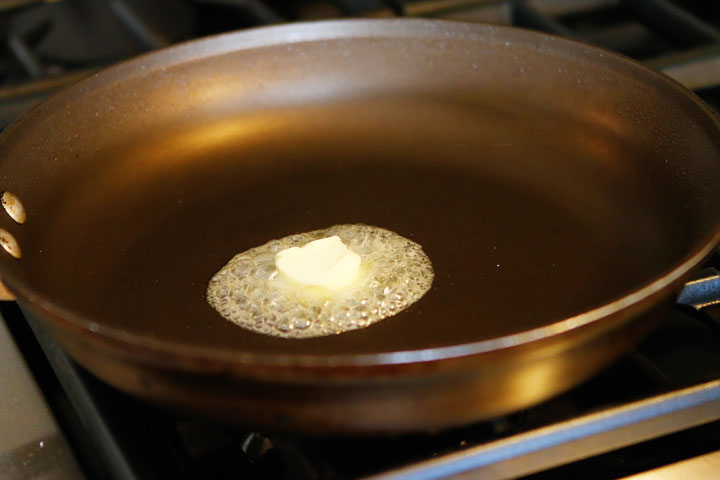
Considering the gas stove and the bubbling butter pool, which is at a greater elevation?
the bubbling butter pool

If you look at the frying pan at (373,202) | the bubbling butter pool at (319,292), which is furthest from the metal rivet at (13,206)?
the bubbling butter pool at (319,292)

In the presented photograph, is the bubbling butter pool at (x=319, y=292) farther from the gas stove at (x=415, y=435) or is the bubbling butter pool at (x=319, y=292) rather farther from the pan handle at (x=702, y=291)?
the pan handle at (x=702, y=291)

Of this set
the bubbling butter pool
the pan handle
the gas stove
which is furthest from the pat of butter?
the pan handle

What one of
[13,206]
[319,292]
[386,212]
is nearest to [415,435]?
[319,292]

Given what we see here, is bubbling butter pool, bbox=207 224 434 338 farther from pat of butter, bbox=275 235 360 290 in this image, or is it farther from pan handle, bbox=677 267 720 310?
pan handle, bbox=677 267 720 310

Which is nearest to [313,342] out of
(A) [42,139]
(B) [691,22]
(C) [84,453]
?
(C) [84,453]

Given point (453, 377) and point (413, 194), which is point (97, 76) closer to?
point (413, 194)

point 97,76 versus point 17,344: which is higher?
point 97,76
